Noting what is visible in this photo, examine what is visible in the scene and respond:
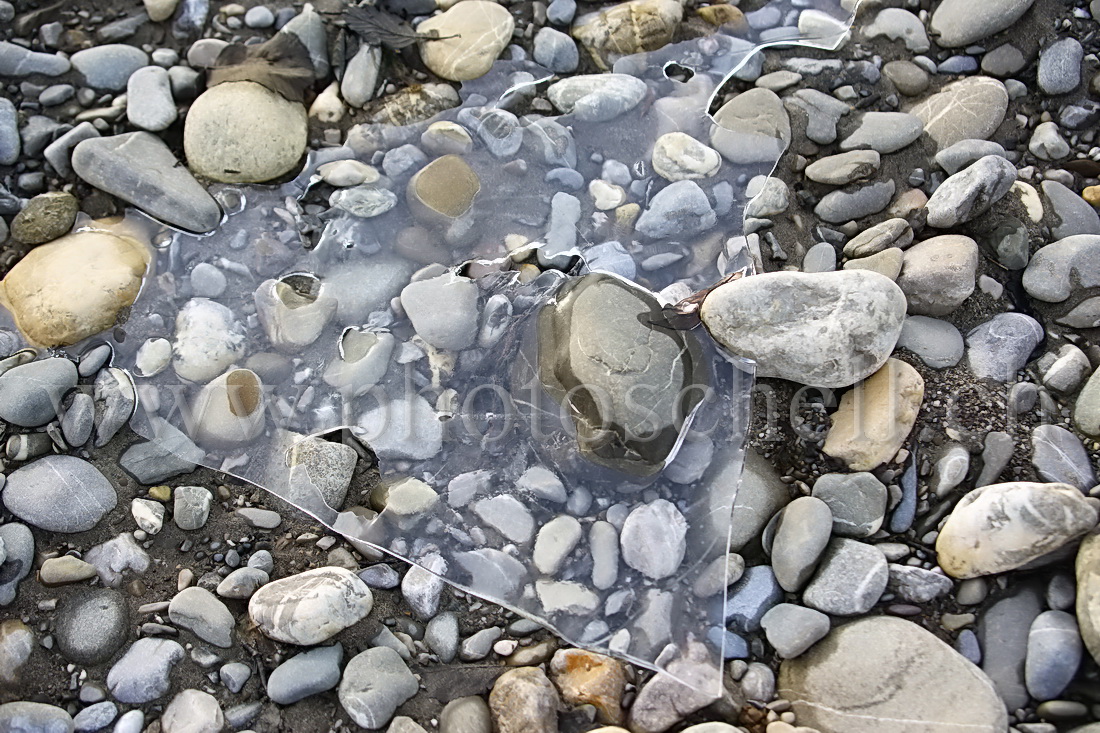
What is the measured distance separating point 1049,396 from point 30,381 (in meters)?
3.24

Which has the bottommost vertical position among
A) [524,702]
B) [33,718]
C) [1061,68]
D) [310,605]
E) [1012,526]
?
[33,718]

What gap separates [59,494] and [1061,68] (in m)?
3.75

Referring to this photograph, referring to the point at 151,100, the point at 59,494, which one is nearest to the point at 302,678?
the point at 59,494

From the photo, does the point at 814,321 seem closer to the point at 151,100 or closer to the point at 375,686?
the point at 375,686

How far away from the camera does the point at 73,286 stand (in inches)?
104

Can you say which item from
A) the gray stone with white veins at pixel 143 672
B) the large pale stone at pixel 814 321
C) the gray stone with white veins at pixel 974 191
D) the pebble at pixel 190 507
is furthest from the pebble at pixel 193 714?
the gray stone with white veins at pixel 974 191

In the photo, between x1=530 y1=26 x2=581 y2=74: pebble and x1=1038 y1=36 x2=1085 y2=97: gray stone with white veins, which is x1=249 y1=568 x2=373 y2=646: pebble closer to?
x1=530 y1=26 x2=581 y2=74: pebble

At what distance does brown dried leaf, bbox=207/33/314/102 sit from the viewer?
2.96 metres

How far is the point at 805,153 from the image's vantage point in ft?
9.66

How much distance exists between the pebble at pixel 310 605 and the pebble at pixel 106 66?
2.03 meters

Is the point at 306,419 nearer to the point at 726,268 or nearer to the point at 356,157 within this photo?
the point at 356,157

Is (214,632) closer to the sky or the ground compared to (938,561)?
closer to the ground

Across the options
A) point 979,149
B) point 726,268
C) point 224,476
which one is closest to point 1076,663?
point 726,268

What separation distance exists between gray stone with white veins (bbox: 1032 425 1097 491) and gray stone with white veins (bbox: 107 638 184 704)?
102 inches
